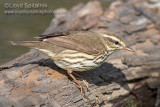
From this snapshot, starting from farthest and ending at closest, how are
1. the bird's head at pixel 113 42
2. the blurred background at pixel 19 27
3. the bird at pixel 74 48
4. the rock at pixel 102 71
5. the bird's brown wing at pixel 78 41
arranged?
the blurred background at pixel 19 27, the bird's head at pixel 113 42, the bird's brown wing at pixel 78 41, the bird at pixel 74 48, the rock at pixel 102 71

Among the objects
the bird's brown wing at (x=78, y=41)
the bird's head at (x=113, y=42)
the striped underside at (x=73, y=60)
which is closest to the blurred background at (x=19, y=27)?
the bird's brown wing at (x=78, y=41)

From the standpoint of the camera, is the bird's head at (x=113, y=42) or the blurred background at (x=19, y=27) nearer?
the bird's head at (x=113, y=42)

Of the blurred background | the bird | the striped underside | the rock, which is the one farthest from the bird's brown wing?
the blurred background

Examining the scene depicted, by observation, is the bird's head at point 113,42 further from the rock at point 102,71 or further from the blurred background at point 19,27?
the blurred background at point 19,27

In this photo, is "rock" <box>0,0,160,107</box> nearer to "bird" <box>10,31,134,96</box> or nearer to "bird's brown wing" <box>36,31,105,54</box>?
"bird" <box>10,31,134,96</box>

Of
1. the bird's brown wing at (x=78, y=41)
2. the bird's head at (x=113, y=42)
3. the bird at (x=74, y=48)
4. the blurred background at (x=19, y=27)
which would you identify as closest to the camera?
the bird at (x=74, y=48)

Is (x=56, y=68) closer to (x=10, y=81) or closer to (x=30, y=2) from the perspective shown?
(x=10, y=81)

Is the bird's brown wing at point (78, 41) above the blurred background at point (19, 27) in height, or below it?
above
